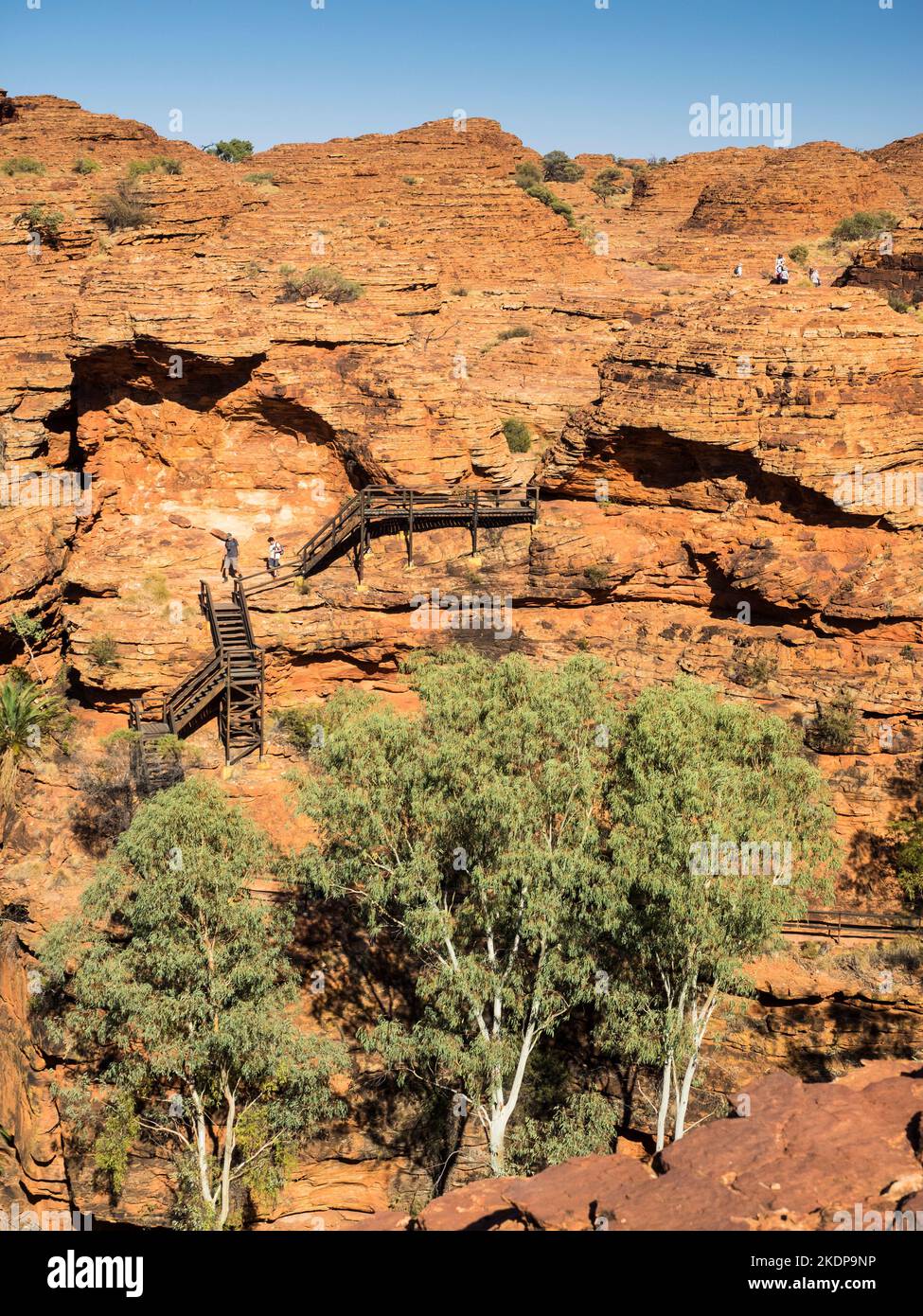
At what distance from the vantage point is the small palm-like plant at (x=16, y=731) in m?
28.1

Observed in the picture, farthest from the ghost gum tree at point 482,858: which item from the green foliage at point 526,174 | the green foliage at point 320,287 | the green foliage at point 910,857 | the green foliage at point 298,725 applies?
the green foliage at point 526,174

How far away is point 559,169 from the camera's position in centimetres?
7456

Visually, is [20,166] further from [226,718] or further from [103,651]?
[226,718]

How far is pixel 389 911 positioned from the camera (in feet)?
81.6

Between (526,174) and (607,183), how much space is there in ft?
Answer: 69.6

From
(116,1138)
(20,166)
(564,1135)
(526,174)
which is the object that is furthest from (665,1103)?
(20,166)

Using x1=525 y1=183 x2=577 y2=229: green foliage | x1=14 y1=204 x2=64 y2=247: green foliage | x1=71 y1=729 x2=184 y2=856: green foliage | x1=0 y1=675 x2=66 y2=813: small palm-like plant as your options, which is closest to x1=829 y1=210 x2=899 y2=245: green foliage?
x1=525 y1=183 x2=577 y2=229: green foliage

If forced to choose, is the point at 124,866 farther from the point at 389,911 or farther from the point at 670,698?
the point at 670,698

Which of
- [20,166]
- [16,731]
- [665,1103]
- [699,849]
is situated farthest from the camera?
[20,166]

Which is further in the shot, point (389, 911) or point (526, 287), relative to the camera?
point (526, 287)

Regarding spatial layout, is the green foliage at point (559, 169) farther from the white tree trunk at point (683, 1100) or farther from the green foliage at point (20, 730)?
the white tree trunk at point (683, 1100)

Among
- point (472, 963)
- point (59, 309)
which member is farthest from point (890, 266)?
point (472, 963)

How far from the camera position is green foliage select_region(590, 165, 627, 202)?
72.9 m

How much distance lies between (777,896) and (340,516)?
15139 millimetres
